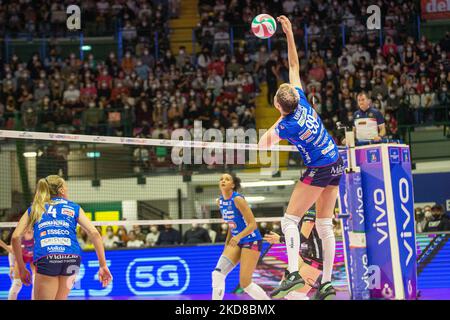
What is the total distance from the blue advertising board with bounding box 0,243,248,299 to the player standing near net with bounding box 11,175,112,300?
639 cm

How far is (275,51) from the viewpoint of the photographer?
22828 millimetres

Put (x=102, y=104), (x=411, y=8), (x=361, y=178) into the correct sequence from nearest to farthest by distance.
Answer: (x=361, y=178) < (x=102, y=104) < (x=411, y=8)

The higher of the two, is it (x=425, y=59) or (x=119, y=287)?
(x=425, y=59)

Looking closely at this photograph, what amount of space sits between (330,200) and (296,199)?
616mm

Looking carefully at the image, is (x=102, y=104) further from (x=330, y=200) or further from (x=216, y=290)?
(x=330, y=200)

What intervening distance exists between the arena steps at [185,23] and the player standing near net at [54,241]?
62.0 feet

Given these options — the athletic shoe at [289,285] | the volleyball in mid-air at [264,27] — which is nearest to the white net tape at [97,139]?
the volleyball in mid-air at [264,27]

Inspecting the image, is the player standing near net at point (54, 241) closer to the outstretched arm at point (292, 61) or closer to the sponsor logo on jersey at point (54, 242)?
the sponsor logo on jersey at point (54, 242)

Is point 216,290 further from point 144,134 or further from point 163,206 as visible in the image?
point 144,134

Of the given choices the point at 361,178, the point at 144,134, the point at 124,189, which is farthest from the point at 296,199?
the point at 144,134

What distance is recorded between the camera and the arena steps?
26.4 metres

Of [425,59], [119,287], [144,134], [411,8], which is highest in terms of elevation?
[411,8]

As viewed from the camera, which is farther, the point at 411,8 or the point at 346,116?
the point at 411,8
